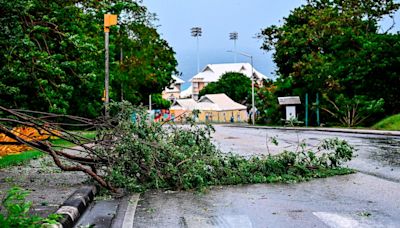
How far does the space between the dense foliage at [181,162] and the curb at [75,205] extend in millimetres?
721

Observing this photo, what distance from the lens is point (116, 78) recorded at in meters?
44.8

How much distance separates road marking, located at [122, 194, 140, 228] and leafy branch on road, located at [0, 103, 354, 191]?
65 centimetres

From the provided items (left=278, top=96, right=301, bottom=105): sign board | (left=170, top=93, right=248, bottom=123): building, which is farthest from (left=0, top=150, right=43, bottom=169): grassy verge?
(left=170, top=93, right=248, bottom=123): building

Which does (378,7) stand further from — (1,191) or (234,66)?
(234,66)

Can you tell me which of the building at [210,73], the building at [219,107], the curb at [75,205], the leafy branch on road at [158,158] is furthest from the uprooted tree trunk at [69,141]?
the building at [210,73]

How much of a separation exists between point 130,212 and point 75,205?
816mm

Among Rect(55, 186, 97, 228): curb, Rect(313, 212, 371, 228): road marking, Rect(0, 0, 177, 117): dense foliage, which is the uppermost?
Rect(0, 0, 177, 117): dense foliage

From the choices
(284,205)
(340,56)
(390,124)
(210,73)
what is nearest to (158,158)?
(284,205)

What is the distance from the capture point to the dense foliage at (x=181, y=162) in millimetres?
10555

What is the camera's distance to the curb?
23.8ft

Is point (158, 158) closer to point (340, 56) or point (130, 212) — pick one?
point (130, 212)

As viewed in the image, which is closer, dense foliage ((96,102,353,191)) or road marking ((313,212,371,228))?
road marking ((313,212,371,228))

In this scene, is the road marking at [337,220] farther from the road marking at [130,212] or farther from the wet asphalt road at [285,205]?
the road marking at [130,212]

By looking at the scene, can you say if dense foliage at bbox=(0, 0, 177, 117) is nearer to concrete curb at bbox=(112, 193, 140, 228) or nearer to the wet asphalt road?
concrete curb at bbox=(112, 193, 140, 228)
